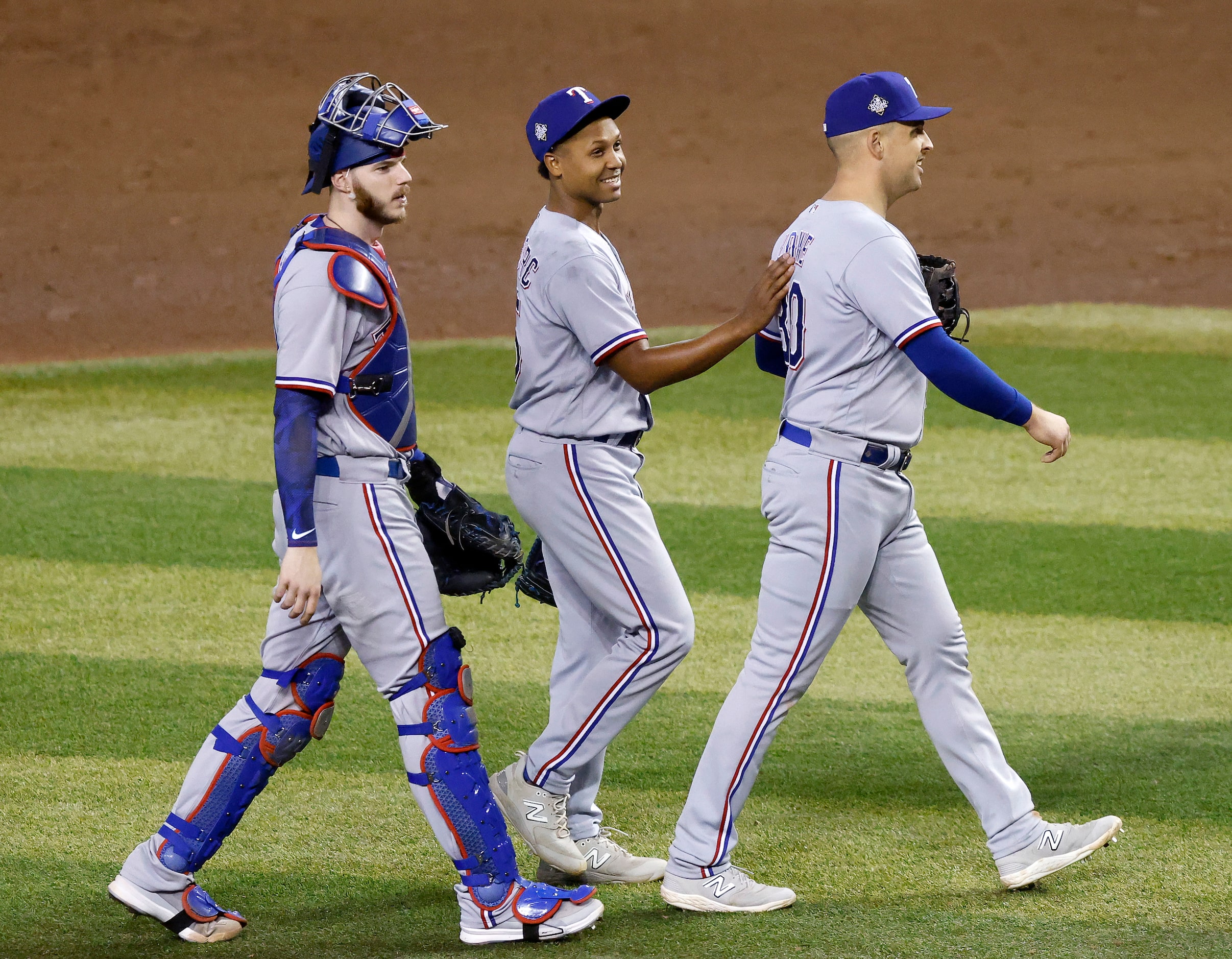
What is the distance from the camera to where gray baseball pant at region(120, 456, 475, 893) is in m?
3.17

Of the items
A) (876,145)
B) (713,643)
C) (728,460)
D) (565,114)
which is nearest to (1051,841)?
(876,145)

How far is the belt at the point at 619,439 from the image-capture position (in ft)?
11.6

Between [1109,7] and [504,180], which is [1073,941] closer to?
[504,180]

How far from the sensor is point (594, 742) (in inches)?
141

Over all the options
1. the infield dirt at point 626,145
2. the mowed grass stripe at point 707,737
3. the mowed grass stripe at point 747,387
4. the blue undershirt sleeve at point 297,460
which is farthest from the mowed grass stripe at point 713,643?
the infield dirt at point 626,145

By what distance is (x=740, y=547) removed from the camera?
7391 millimetres

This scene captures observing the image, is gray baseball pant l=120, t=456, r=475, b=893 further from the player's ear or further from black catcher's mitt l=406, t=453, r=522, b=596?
the player's ear

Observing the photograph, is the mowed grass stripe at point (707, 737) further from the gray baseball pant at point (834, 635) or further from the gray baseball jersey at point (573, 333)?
the gray baseball jersey at point (573, 333)

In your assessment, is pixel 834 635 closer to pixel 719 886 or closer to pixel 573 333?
pixel 719 886

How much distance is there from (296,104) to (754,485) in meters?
11.8

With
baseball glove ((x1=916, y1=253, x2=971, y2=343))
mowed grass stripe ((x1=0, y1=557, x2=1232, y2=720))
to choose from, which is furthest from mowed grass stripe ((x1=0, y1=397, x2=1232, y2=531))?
baseball glove ((x1=916, y1=253, x2=971, y2=343))

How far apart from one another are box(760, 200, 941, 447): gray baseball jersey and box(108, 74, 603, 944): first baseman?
884 millimetres

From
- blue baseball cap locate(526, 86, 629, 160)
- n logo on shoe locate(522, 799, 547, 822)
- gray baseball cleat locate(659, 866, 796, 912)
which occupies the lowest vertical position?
gray baseball cleat locate(659, 866, 796, 912)

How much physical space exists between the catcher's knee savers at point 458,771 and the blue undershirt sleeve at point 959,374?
115 centimetres
